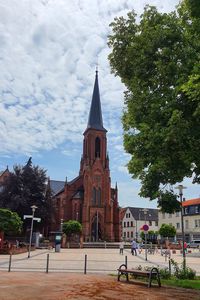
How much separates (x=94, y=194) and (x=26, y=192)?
21586 millimetres

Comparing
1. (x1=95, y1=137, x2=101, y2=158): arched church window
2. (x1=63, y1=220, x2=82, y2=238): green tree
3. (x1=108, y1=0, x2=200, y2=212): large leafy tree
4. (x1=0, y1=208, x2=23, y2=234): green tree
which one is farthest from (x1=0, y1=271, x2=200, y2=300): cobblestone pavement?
(x1=95, y1=137, x2=101, y2=158): arched church window

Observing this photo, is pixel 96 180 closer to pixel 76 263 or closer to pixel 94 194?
pixel 94 194

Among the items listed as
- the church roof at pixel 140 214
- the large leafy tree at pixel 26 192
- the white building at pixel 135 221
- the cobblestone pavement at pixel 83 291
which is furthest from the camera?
the church roof at pixel 140 214

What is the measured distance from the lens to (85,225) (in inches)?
2844

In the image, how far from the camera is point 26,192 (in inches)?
2338

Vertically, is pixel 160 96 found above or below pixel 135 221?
below

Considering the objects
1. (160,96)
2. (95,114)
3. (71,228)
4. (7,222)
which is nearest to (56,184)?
(95,114)

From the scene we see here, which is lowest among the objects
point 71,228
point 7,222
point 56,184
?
point 7,222

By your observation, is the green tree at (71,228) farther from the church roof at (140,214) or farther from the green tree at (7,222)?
the church roof at (140,214)

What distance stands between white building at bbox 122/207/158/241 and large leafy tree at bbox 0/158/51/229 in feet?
153

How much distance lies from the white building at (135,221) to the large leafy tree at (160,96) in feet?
295

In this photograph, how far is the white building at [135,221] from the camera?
339ft

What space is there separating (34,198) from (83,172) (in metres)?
22.2

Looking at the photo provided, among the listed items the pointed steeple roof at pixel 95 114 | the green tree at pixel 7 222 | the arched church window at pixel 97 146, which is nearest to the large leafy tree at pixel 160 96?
the green tree at pixel 7 222
